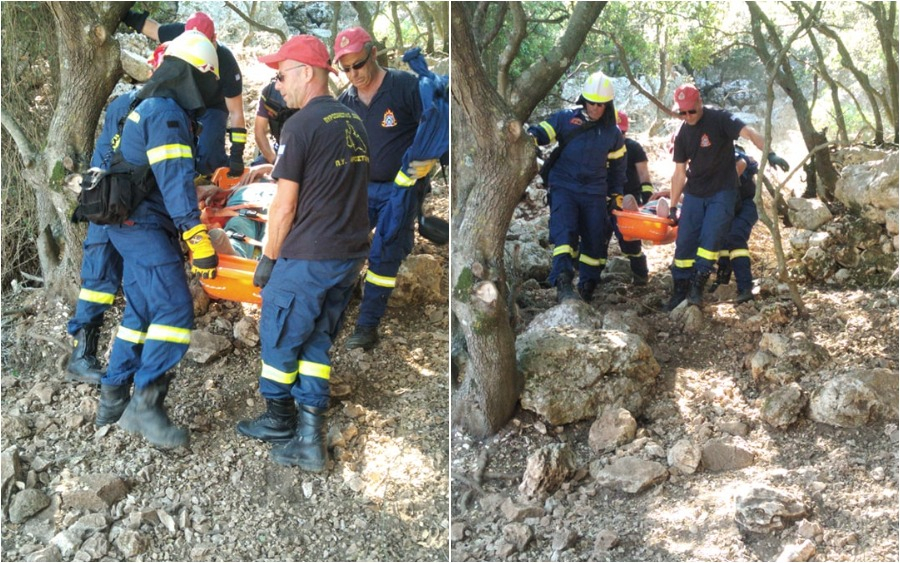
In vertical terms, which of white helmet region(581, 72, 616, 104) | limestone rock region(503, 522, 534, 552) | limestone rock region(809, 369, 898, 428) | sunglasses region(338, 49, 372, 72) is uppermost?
white helmet region(581, 72, 616, 104)

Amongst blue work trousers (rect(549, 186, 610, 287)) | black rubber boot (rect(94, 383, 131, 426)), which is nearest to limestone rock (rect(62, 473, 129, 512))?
black rubber boot (rect(94, 383, 131, 426))

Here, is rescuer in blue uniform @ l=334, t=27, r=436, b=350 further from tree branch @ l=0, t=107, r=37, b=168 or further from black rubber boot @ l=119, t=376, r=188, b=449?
tree branch @ l=0, t=107, r=37, b=168

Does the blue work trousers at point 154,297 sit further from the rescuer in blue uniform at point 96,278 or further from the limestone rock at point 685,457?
the limestone rock at point 685,457

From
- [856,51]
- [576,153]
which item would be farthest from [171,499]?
[856,51]

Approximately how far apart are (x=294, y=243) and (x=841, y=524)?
2.49 m

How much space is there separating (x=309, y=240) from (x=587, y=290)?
2.96 m

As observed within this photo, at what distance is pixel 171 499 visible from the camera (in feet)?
11.0

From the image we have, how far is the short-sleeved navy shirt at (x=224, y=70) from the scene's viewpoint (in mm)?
4789

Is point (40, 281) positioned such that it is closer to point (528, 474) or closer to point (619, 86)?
point (528, 474)

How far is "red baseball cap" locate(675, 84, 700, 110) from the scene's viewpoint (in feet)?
17.1

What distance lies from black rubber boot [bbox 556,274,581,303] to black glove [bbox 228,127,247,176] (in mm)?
2232

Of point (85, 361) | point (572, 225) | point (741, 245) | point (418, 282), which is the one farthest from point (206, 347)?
point (741, 245)

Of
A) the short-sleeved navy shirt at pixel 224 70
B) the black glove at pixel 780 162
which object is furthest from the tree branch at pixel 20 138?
the black glove at pixel 780 162

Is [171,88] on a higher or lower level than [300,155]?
higher
